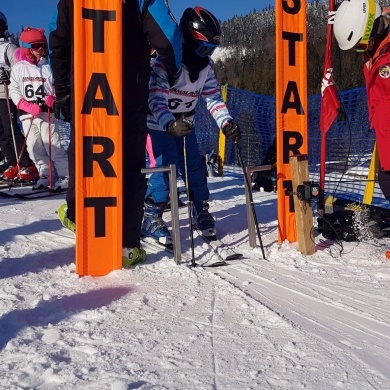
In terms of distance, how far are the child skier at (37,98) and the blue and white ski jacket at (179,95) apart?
9.50 feet

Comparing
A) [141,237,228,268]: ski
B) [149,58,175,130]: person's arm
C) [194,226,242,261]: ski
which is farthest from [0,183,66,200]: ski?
[149,58,175,130]: person's arm

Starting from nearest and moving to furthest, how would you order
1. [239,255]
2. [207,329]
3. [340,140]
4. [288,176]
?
[207,329] → [239,255] → [288,176] → [340,140]

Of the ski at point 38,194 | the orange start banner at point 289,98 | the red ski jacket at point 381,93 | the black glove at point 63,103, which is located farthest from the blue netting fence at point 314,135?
the black glove at point 63,103

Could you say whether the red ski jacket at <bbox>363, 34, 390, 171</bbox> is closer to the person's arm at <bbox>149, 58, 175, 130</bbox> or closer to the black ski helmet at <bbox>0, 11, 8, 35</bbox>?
the person's arm at <bbox>149, 58, 175, 130</bbox>

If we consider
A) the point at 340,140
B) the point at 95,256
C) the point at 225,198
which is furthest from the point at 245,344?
the point at 340,140

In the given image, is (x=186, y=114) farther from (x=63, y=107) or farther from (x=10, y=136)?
(x=10, y=136)

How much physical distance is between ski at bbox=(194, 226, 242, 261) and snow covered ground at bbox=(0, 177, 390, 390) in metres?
0.12

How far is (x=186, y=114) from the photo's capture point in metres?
4.57

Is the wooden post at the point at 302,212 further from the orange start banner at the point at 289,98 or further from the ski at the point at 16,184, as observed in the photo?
the ski at the point at 16,184

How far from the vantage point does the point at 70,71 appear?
3533 mm

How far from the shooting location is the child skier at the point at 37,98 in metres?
6.77

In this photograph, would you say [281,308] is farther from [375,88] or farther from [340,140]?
[340,140]

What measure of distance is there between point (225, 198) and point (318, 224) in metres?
2.25

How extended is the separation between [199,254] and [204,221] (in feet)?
2.08
